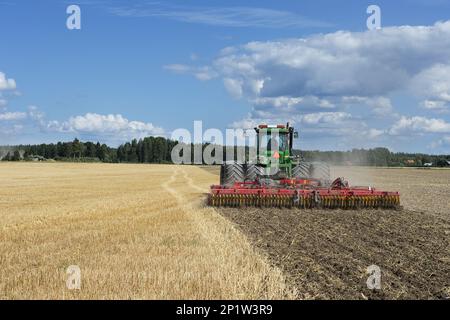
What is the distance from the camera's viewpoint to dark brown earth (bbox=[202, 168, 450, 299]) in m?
6.54

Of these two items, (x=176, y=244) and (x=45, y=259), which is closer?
(x=45, y=259)

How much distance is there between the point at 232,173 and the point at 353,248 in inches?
360

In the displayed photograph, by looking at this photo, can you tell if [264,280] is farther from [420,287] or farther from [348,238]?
[348,238]

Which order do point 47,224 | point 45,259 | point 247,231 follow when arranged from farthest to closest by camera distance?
point 47,224 < point 247,231 < point 45,259

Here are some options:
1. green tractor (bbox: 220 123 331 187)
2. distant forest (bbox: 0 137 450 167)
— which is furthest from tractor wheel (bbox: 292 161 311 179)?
distant forest (bbox: 0 137 450 167)

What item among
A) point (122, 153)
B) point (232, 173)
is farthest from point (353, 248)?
point (122, 153)

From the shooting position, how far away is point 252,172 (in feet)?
59.6

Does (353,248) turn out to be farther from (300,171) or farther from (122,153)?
(122,153)

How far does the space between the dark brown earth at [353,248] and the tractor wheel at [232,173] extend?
9.42 ft

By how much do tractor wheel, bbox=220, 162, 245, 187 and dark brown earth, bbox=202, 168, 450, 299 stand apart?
287 cm
